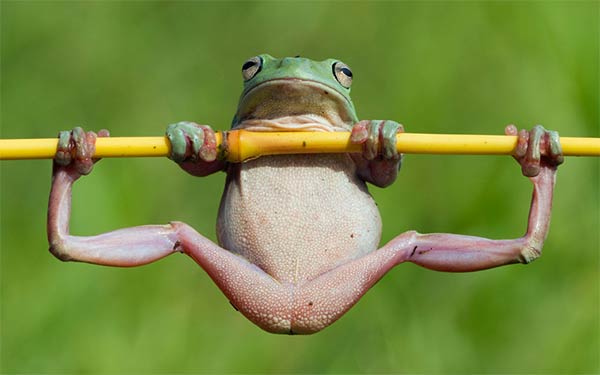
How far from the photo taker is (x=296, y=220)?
3.95 m

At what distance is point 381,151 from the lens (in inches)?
151

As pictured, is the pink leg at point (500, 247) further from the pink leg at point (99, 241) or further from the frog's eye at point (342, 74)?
the pink leg at point (99, 241)

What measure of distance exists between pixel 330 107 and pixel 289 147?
24cm

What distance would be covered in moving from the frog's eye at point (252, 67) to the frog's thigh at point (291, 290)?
1.33 ft

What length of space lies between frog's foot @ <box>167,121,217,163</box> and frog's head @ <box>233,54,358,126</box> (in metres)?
0.17

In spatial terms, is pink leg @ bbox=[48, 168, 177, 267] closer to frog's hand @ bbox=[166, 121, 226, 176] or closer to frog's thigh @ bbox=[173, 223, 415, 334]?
frog's thigh @ bbox=[173, 223, 415, 334]

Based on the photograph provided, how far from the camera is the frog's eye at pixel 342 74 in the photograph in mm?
4016

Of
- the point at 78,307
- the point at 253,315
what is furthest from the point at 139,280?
the point at 253,315

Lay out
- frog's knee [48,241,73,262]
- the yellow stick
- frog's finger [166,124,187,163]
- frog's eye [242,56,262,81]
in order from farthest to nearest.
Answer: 1. frog's eye [242,56,262,81]
2. frog's knee [48,241,73,262]
3. frog's finger [166,124,187,163]
4. the yellow stick

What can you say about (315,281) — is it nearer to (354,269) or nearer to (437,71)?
(354,269)

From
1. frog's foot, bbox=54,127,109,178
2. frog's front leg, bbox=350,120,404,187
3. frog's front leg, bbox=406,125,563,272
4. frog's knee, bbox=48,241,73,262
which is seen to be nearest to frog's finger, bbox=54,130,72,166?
frog's foot, bbox=54,127,109,178

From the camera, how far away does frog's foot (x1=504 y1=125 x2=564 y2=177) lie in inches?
150

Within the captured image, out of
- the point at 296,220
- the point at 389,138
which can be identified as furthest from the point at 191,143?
the point at 389,138

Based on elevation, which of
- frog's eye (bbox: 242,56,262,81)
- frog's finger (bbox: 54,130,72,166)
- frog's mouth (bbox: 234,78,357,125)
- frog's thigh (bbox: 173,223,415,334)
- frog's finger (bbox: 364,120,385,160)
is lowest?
frog's thigh (bbox: 173,223,415,334)
